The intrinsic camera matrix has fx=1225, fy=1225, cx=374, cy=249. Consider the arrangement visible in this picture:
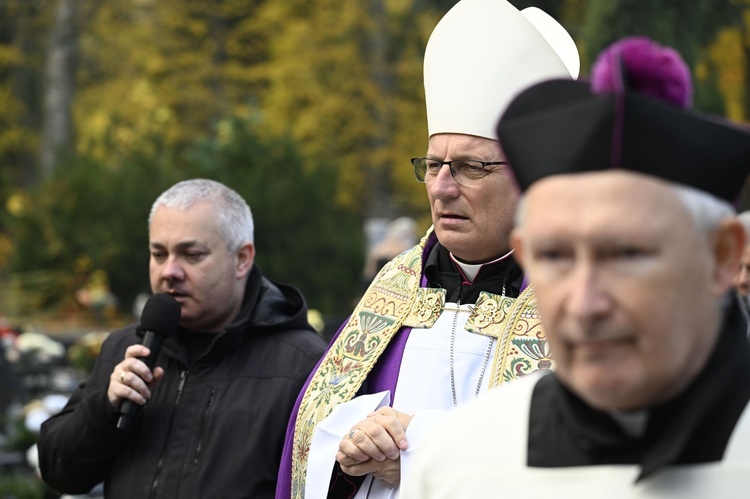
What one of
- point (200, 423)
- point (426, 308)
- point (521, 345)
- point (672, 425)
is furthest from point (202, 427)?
point (672, 425)

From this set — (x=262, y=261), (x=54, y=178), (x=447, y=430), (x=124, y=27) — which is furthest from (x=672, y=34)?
(x=124, y=27)

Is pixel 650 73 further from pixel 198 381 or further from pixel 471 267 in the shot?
pixel 198 381

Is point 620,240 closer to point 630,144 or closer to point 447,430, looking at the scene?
point 630,144

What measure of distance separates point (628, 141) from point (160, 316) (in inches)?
107

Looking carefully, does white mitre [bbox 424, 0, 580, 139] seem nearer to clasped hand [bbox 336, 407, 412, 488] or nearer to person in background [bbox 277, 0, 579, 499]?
person in background [bbox 277, 0, 579, 499]

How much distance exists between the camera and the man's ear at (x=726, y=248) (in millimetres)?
1746

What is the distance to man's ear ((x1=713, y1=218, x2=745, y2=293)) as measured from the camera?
1.75m

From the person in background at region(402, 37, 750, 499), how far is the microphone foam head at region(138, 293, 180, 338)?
2.38m

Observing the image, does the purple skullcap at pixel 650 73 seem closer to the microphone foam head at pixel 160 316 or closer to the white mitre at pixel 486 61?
the white mitre at pixel 486 61

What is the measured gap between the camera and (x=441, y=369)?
355 centimetres

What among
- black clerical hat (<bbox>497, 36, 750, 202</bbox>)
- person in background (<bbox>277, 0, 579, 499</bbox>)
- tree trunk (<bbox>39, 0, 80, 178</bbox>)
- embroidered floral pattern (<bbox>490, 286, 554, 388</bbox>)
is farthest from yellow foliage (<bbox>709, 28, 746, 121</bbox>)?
black clerical hat (<bbox>497, 36, 750, 202</bbox>)

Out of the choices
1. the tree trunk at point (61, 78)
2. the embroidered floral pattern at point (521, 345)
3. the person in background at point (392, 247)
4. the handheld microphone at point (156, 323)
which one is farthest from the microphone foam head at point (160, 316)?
the tree trunk at point (61, 78)

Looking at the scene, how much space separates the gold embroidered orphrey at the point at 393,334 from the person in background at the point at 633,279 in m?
1.54

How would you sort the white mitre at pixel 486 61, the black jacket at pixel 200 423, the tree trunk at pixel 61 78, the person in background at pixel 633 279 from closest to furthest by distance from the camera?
1. the person in background at pixel 633 279
2. the white mitre at pixel 486 61
3. the black jacket at pixel 200 423
4. the tree trunk at pixel 61 78
